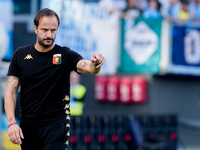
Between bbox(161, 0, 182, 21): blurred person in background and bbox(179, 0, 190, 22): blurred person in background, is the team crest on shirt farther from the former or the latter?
bbox(179, 0, 190, 22): blurred person in background

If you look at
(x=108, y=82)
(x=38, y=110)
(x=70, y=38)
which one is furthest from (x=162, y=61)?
(x=38, y=110)

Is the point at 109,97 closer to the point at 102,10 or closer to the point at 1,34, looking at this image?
the point at 102,10

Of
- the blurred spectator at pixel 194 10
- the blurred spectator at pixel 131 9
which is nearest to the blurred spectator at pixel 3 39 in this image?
the blurred spectator at pixel 131 9

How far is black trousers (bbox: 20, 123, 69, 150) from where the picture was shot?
3.85 meters

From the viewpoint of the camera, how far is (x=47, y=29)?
3783mm

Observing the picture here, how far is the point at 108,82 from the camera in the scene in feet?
46.1

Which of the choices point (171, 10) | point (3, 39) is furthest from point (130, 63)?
point (3, 39)

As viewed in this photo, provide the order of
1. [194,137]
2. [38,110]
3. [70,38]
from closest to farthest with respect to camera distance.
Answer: [38,110]
[70,38]
[194,137]

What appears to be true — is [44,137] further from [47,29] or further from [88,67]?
[47,29]

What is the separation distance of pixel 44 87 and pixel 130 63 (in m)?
8.94

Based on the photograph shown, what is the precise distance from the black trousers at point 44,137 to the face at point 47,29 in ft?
2.63

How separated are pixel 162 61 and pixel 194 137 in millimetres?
3355

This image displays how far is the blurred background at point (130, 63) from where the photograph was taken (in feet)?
29.1

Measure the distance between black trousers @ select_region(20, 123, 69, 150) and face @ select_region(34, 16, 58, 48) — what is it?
0.80 metres
